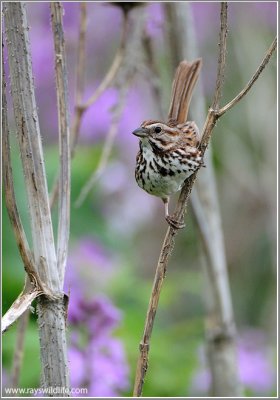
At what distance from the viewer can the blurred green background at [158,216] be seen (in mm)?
2920

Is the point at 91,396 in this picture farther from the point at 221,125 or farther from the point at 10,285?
the point at 221,125

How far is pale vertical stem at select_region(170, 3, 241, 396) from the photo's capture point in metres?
2.37

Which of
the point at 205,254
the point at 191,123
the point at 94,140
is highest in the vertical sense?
the point at 94,140

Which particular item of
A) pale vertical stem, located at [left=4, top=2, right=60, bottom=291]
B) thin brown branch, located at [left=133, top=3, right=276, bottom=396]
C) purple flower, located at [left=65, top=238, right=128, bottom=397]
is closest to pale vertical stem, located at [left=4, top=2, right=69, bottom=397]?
pale vertical stem, located at [left=4, top=2, right=60, bottom=291]

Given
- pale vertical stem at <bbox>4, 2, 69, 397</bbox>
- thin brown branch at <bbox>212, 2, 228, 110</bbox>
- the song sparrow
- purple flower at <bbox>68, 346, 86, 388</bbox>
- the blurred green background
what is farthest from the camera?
the blurred green background

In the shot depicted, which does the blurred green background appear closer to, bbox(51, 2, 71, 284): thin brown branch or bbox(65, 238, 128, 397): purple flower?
bbox(65, 238, 128, 397): purple flower

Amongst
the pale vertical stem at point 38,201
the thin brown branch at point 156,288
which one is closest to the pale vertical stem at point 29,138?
the pale vertical stem at point 38,201

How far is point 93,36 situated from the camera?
573 centimetres

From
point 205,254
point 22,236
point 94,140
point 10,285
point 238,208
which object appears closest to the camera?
point 22,236

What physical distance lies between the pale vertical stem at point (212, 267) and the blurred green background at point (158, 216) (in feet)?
0.28

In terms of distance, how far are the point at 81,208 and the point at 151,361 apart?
1.57 metres

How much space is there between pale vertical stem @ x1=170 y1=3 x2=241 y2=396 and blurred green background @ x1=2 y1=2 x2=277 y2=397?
85 mm

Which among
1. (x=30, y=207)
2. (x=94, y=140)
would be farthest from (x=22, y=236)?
(x=94, y=140)

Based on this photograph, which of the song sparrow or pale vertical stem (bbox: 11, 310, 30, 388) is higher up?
the song sparrow
